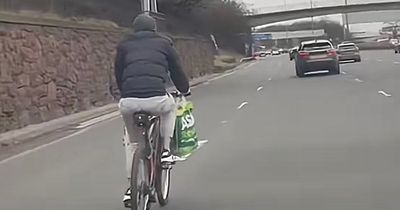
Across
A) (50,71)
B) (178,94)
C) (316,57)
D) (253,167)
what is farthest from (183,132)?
(316,57)

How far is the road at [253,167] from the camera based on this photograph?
8430 millimetres

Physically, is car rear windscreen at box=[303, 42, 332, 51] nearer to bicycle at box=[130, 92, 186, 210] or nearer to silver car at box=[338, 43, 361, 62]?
silver car at box=[338, 43, 361, 62]

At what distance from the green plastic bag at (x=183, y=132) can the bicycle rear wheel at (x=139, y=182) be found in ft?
2.39

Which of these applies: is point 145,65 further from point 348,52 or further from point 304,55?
point 348,52

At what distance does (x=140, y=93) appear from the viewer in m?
7.26

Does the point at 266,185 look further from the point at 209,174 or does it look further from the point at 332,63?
the point at 332,63

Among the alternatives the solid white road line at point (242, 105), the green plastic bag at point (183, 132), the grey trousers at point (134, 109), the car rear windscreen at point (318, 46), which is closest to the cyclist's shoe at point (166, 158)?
the green plastic bag at point (183, 132)

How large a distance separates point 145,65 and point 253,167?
3777 mm

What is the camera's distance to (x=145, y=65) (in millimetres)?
7352

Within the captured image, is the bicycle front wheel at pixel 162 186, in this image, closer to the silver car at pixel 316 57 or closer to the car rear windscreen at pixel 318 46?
the silver car at pixel 316 57

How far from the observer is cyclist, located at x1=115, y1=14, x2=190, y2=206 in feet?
23.8

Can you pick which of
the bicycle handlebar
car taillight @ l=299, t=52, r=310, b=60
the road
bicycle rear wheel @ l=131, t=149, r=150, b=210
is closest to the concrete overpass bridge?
car taillight @ l=299, t=52, r=310, b=60

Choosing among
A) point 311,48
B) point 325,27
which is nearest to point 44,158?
point 311,48

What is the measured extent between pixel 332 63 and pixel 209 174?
98.1ft
